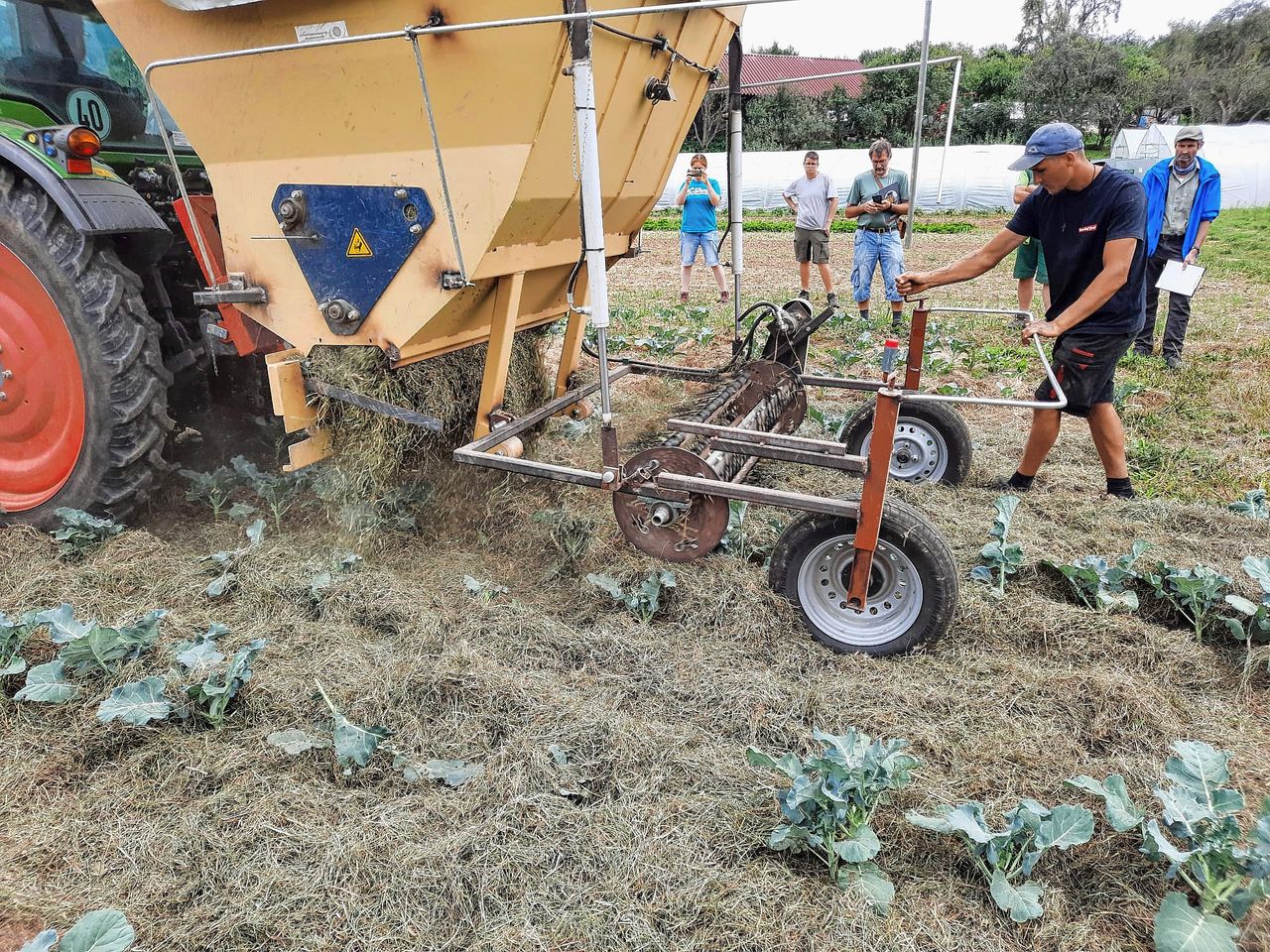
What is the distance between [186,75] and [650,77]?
1.83 m

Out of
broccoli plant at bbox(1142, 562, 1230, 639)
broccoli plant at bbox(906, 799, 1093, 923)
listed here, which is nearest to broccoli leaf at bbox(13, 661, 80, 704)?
broccoli plant at bbox(906, 799, 1093, 923)

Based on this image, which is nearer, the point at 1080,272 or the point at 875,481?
the point at 875,481

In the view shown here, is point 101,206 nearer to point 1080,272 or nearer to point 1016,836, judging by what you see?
point 1016,836

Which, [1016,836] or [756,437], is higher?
[756,437]

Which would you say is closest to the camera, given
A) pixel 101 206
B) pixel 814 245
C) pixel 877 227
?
pixel 101 206

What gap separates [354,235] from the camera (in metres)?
3.24

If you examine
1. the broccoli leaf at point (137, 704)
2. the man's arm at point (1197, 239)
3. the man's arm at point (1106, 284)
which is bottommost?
the broccoli leaf at point (137, 704)

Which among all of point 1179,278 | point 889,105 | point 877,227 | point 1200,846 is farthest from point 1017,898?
point 889,105

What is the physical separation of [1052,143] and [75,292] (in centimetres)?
425

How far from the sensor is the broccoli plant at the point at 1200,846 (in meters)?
1.82

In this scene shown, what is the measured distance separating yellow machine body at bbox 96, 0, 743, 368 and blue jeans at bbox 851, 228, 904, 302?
185 inches

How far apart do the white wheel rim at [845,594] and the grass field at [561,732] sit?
125 mm

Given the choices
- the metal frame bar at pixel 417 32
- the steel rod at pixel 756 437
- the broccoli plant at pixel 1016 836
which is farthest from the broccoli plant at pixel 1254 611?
the metal frame bar at pixel 417 32

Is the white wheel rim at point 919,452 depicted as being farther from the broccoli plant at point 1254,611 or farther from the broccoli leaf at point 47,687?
the broccoli leaf at point 47,687
